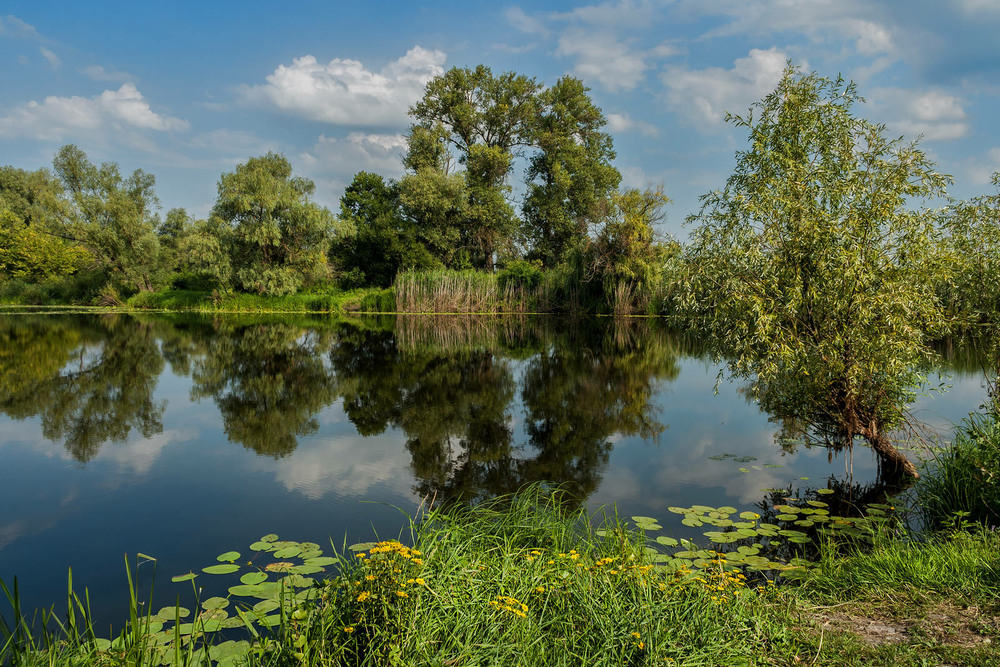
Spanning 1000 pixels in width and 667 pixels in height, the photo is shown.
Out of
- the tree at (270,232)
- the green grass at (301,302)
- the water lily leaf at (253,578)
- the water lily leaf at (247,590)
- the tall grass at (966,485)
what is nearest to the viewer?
the water lily leaf at (247,590)

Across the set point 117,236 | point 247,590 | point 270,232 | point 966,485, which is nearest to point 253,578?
point 247,590

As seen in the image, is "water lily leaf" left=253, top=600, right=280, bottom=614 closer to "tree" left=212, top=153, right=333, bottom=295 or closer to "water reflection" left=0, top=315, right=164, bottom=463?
"water reflection" left=0, top=315, right=164, bottom=463

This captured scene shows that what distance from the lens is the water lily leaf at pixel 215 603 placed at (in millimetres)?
4000

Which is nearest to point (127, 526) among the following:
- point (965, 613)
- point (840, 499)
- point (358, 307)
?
point (965, 613)

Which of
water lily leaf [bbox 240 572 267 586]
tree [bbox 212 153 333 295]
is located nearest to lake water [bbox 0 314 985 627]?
water lily leaf [bbox 240 572 267 586]

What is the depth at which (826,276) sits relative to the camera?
7.02 m

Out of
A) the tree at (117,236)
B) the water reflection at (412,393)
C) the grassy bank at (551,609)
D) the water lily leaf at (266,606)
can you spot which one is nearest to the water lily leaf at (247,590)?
the grassy bank at (551,609)

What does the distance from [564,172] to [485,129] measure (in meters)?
7.65

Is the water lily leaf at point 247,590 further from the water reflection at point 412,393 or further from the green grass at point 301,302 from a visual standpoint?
the green grass at point 301,302

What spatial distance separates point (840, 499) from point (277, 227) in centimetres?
3817

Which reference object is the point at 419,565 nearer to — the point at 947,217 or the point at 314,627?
the point at 314,627

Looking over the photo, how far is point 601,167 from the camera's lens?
1734 inches

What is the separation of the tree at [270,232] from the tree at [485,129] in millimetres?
10940

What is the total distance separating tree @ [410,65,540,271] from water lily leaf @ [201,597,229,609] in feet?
127
